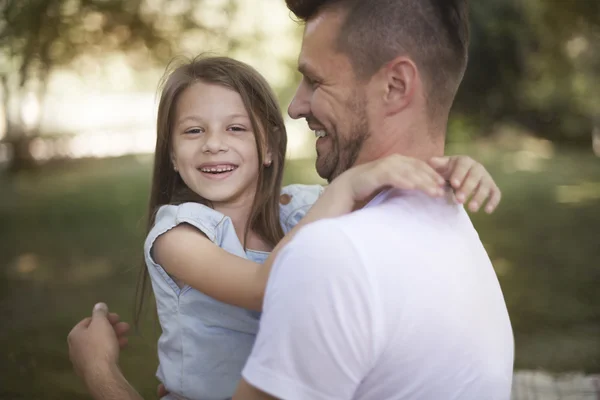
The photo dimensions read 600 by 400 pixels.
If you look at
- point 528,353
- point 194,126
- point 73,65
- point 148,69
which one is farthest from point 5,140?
point 194,126

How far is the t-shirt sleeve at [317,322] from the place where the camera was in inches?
69.3

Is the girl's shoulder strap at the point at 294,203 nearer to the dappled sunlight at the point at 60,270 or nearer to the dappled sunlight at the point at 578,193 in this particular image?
the dappled sunlight at the point at 60,270

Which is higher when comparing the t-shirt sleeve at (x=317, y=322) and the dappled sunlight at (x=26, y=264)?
the t-shirt sleeve at (x=317, y=322)

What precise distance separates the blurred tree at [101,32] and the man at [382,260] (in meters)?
14.3

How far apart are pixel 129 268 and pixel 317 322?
377cm

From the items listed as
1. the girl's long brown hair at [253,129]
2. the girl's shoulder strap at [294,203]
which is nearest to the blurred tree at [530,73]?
the girl's shoulder strap at [294,203]

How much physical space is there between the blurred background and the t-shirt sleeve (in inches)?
76.3

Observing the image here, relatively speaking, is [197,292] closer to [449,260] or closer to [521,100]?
[449,260]

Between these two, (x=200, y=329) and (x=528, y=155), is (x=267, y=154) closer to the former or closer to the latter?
(x=200, y=329)

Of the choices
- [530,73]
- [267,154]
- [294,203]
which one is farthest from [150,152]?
[267,154]

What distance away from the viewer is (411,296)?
1855mm

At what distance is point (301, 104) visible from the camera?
2.59 metres

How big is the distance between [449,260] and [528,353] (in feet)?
17.5

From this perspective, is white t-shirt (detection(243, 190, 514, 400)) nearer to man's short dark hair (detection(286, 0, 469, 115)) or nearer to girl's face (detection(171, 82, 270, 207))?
man's short dark hair (detection(286, 0, 469, 115))
